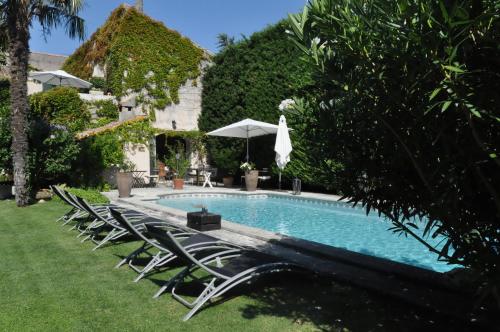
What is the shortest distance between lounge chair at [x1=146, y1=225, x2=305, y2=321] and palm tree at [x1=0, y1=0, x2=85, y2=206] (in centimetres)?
841

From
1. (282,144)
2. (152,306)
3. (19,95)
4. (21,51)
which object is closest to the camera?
(152,306)

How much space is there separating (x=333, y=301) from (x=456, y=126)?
2.31 meters

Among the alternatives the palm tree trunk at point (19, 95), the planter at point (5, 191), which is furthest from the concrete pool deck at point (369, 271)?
the planter at point (5, 191)

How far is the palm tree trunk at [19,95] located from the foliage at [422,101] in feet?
33.5

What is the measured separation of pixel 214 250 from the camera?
5.05m

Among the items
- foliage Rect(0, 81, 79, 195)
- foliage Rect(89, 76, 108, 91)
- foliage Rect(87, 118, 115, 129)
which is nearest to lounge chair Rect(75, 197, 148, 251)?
foliage Rect(0, 81, 79, 195)

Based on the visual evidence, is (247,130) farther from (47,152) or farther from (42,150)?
(42,150)

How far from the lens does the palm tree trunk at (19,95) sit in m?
10.4

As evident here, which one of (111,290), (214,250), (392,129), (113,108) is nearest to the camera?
(392,129)

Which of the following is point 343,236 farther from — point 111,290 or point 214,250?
point 111,290

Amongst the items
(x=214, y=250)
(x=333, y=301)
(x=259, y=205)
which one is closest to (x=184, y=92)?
(x=259, y=205)

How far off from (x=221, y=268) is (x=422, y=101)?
104 inches

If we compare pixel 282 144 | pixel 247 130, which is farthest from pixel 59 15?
pixel 282 144

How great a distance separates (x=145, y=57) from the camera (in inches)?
797
